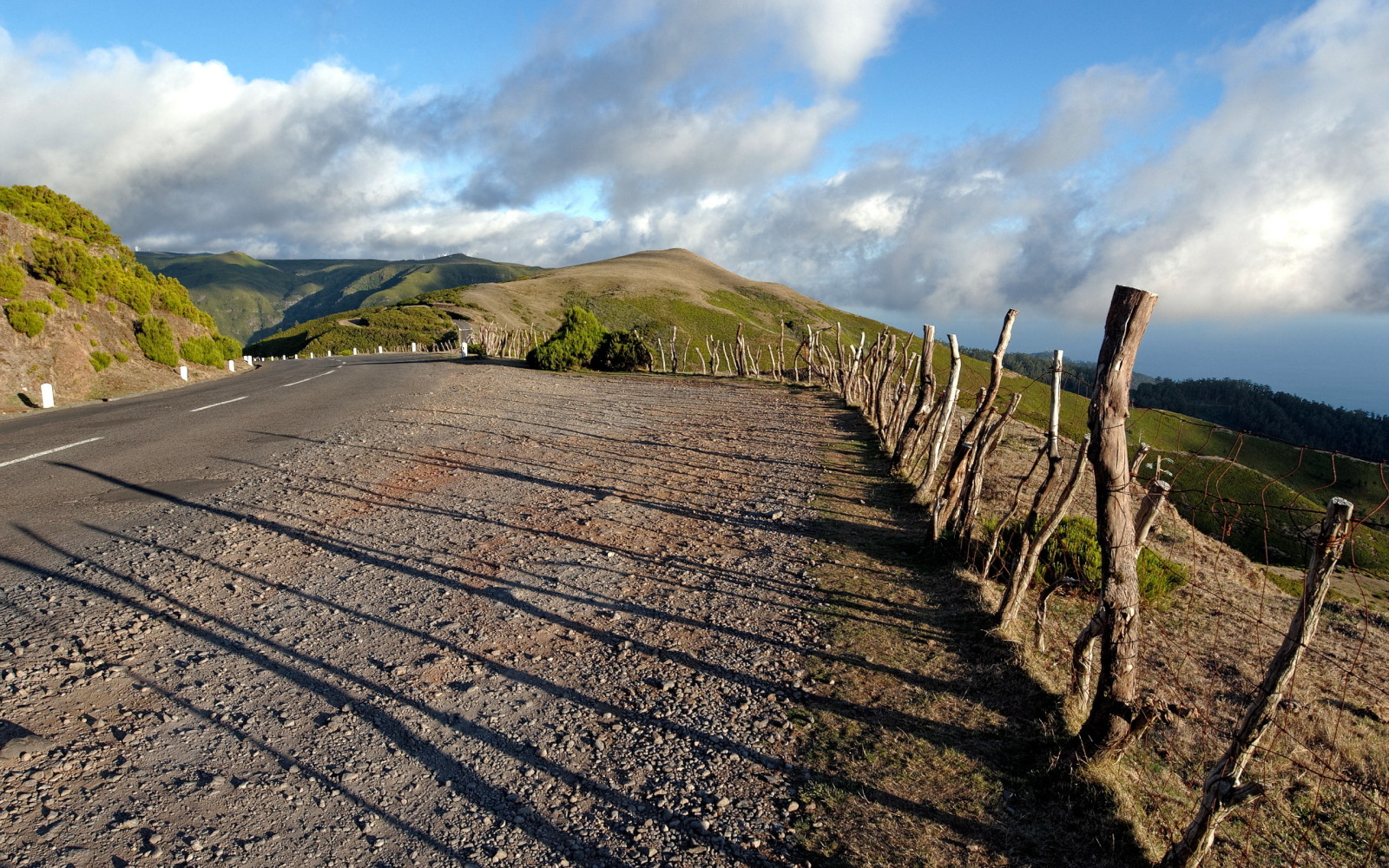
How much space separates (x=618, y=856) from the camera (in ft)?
10.4

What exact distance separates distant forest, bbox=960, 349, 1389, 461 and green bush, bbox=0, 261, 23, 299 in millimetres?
111714

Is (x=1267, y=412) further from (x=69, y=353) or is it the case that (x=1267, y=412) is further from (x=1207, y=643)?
Result: (x=69, y=353)

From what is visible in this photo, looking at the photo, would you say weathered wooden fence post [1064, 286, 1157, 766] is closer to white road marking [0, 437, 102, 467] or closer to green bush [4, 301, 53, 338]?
white road marking [0, 437, 102, 467]

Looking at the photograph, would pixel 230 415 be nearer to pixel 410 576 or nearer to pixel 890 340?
pixel 410 576

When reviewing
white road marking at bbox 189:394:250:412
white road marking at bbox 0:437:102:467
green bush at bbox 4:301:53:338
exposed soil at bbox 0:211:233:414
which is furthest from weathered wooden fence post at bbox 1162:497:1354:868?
green bush at bbox 4:301:53:338

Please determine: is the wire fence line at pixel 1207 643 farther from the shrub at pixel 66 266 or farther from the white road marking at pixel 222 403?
the shrub at pixel 66 266

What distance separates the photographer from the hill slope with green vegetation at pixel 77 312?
1673 centimetres

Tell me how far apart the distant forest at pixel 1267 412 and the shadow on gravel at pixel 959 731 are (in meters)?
112

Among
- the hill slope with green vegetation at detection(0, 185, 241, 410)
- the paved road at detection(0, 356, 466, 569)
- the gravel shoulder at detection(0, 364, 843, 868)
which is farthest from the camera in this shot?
the hill slope with green vegetation at detection(0, 185, 241, 410)

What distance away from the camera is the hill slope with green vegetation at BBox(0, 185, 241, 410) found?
54.9 ft

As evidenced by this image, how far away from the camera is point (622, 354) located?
3209 centimetres

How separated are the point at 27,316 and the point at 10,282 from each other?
0.93 metres

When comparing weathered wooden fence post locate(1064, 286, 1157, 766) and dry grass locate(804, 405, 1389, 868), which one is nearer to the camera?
dry grass locate(804, 405, 1389, 868)

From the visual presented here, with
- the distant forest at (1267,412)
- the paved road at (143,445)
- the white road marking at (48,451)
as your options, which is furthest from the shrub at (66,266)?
the distant forest at (1267,412)
